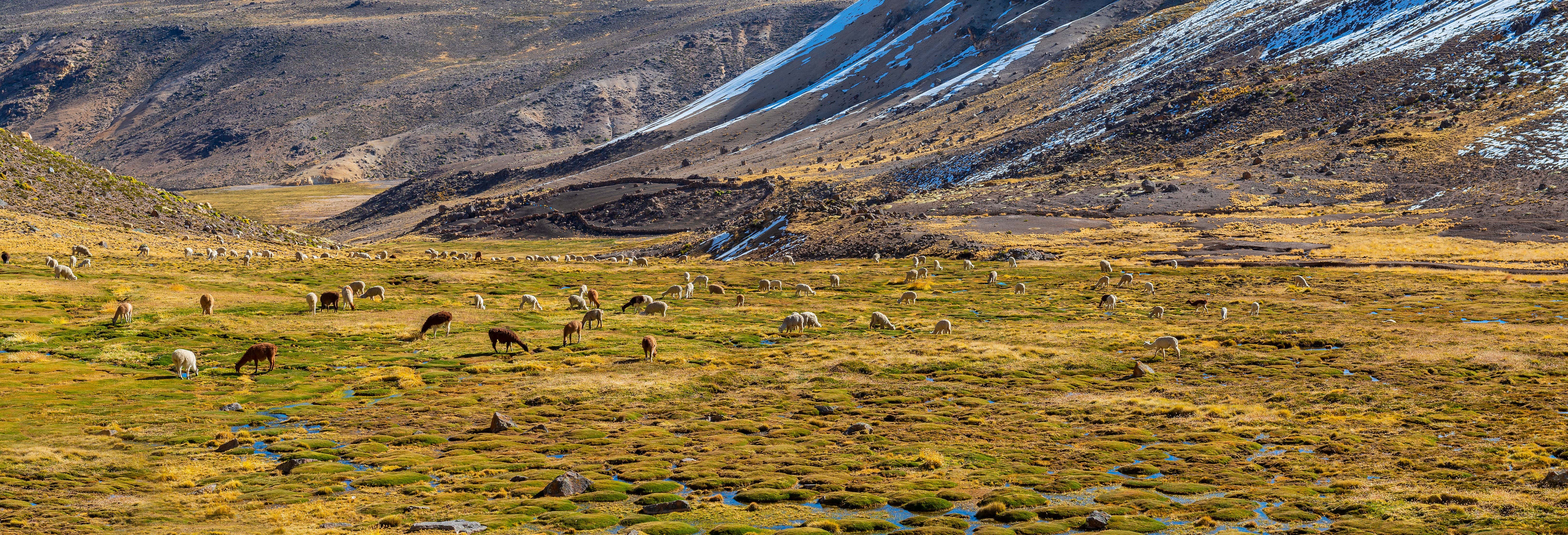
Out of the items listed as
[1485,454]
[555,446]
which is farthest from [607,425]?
[1485,454]

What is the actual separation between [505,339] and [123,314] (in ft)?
51.0

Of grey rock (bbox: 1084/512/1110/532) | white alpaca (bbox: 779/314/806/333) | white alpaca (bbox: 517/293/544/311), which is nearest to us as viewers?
grey rock (bbox: 1084/512/1110/532)

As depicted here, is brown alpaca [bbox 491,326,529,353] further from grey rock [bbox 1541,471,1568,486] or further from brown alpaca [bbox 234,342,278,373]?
grey rock [bbox 1541,471,1568,486]

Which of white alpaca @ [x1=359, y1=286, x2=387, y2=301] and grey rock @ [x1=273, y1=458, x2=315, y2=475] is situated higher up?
white alpaca @ [x1=359, y1=286, x2=387, y2=301]

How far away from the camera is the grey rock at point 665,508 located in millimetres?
18969

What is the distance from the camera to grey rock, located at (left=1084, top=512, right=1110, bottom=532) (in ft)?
59.0

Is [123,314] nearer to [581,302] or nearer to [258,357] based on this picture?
[258,357]

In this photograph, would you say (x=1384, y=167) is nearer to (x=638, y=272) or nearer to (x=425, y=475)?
(x=638, y=272)

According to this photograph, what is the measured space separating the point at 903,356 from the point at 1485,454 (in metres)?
19.1

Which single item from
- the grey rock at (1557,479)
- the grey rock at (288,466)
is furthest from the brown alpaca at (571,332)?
the grey rock at (1557,479)

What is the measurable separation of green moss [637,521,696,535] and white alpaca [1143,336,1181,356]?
26551mm

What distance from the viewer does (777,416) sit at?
28.6m

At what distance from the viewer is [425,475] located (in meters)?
21.4

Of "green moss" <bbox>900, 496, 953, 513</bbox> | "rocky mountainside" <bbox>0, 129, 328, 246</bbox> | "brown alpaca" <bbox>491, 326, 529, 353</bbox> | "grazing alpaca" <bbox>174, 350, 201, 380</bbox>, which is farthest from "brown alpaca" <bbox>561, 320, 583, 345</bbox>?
"rocky mountainside" <bbox>0, 129, 328, 246</bbox>
